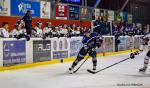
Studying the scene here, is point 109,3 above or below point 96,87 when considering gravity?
above

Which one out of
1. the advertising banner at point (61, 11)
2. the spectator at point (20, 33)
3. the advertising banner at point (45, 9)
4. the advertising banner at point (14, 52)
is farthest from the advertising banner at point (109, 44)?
the advertising banner at point (14, 52)

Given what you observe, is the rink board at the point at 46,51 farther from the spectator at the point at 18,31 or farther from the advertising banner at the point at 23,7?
the advertising banner at the point at 23,7

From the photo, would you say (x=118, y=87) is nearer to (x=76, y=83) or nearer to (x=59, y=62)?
(x=76, y=83)

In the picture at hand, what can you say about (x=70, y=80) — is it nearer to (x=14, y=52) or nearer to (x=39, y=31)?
(x=14, y=52)

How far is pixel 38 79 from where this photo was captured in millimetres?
11188

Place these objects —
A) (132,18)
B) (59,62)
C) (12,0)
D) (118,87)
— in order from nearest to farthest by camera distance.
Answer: (118,87), (59,62), (12,0), (132,18)

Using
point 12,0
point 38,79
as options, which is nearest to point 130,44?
point 12,0

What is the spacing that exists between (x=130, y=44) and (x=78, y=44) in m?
8.13

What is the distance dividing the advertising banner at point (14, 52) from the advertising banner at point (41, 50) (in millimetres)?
732

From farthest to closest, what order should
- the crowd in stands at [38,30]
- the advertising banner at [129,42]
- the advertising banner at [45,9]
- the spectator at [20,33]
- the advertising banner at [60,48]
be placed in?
the advertising banner at [129,42] < the advertising banner at [45,9] < the advertising banner at [60,48] < the crowd in stands at [38,30] < the spectator at [20,33]

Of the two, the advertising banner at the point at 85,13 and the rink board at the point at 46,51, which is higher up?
the advertising banner at the point at 85,13

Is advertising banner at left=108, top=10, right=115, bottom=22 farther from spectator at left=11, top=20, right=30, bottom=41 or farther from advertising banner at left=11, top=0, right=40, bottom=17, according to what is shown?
spectator at left=11, top=20, right=30, bottom=41

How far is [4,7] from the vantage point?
59.5ft

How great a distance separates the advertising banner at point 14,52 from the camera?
44.5 ft
